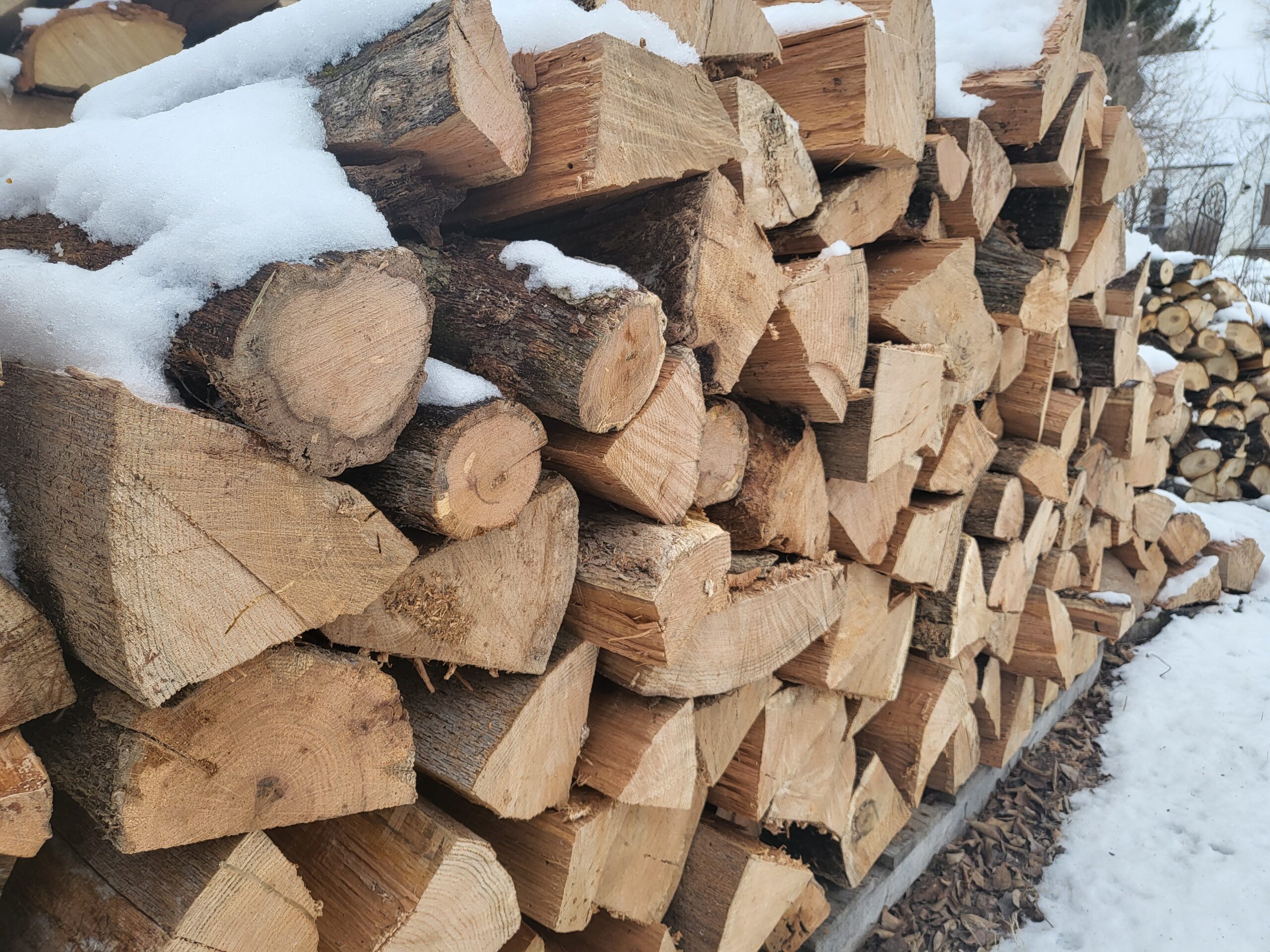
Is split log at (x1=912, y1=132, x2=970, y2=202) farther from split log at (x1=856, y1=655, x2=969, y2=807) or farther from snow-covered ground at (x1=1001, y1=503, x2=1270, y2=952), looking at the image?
snow-covered ground at (x1=1001, y1=503, x2=1270, y2=952)

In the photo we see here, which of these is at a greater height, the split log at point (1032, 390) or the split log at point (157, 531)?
the split log at point (157, 531)

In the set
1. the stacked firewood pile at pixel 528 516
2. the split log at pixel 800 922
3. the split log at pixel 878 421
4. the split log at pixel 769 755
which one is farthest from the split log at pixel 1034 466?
the split log at pixel 800 922

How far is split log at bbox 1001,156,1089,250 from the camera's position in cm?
271

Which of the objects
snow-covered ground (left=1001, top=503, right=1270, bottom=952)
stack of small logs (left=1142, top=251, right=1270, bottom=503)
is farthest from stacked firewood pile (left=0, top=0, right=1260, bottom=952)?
stack of small logs (left=1142, top=251, right=1270, bottom=503)

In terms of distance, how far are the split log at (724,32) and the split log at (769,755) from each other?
4.51 feet

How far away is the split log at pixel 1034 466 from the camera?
2.84m

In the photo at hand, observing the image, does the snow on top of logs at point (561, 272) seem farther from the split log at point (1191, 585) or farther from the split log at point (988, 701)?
the split log at point (1191, 585)

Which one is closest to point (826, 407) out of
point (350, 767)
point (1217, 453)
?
point (350, 767)

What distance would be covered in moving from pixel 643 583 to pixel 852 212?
1051mm

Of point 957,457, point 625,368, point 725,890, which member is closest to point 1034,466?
point 957,457

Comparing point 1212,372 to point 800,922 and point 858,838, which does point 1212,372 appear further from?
point 800,922

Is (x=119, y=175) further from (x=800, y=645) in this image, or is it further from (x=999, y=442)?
(x=999, y=442)

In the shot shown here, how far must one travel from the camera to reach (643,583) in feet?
4.37

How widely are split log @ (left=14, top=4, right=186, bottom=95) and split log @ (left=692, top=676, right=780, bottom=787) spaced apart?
7.37ft
